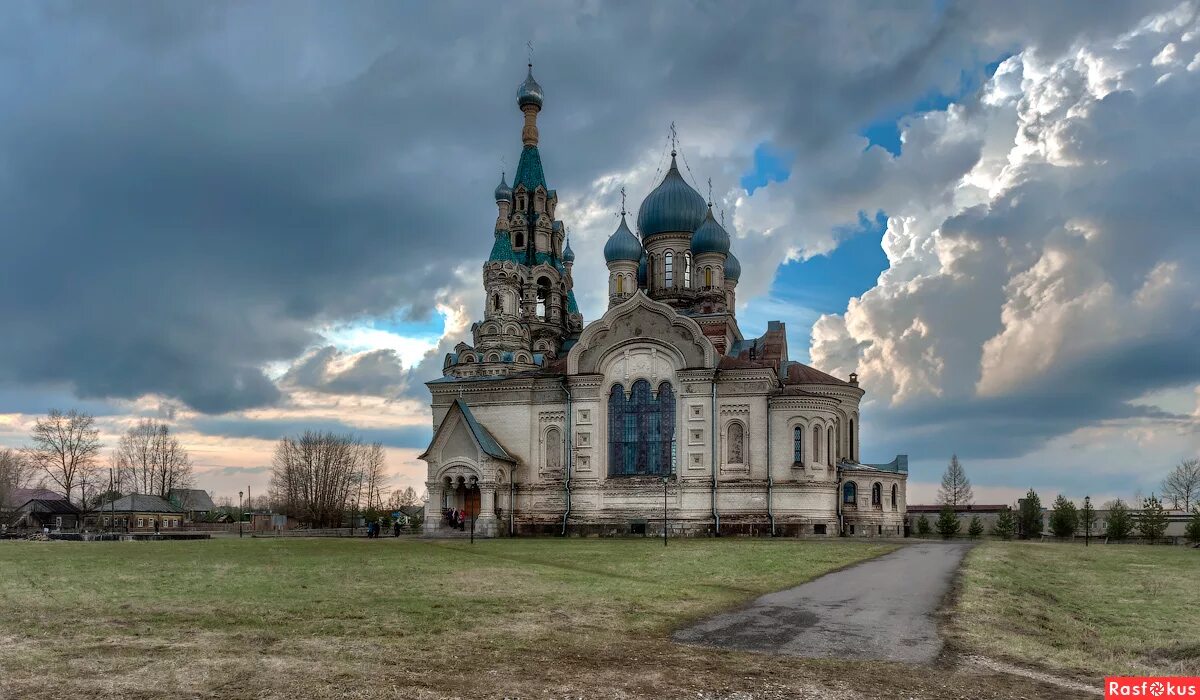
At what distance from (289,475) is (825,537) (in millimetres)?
50467

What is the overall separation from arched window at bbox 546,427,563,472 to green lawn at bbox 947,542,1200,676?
2420 cm

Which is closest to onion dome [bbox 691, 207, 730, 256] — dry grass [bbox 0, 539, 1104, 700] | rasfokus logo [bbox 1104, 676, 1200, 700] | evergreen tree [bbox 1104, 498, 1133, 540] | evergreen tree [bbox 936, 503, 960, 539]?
evergreen tree [bbox 936, 503, 960, 539]

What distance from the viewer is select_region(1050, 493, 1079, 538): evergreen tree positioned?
53.6 m

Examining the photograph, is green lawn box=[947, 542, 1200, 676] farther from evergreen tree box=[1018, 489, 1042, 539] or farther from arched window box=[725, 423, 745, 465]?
evergreen tree box=[1018, 489, 1042, 539]

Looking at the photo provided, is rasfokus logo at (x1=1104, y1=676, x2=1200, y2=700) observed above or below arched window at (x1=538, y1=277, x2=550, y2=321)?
below

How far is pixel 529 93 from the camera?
59781 mm

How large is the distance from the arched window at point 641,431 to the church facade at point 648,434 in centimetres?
6

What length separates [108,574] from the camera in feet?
67.2

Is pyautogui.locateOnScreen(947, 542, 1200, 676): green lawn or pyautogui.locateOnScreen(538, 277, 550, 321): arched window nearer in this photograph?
pyautogui.locateOnScreen(947, 542, 1200, 676): green lawn

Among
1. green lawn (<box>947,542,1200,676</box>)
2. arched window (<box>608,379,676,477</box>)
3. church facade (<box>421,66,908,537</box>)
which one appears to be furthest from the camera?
arched window (<box>608,379,676,477</box>)

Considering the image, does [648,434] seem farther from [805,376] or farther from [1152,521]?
[1152,521]

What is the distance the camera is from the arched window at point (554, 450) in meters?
47.2

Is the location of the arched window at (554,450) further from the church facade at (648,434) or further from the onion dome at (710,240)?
→ the onion dome at (710,240)

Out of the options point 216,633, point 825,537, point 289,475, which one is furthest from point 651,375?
point 289,475
